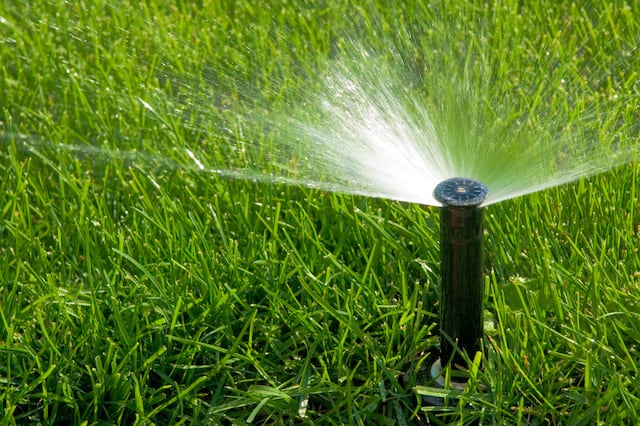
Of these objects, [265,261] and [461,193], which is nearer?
[461,193]

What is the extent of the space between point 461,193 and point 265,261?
760mm

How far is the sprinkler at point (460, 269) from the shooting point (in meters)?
1.86

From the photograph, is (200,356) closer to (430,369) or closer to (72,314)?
(72,314)

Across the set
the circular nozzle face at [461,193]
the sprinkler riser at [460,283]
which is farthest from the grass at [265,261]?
the circular nozzle face at [461,193]

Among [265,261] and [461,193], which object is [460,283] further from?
[265,261]

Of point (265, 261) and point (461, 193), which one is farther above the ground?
point (461, 193)

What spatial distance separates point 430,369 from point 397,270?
35 cm

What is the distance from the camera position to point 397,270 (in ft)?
8.11

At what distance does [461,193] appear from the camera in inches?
73.0

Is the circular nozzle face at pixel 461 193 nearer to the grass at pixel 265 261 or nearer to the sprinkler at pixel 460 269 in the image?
the sprinkler at pixel 460 269

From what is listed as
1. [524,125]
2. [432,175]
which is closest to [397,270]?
[432,175]

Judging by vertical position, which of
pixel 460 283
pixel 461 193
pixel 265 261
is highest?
pixel 461 193

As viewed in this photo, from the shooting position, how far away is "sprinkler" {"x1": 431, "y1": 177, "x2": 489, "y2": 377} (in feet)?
6.11

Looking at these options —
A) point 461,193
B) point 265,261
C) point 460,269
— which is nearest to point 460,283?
point 460,269
